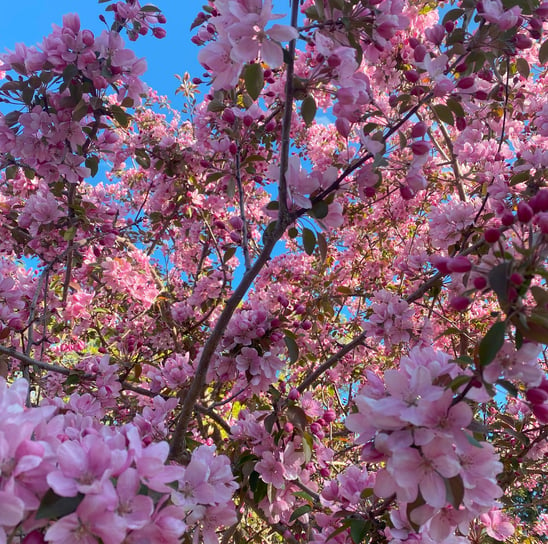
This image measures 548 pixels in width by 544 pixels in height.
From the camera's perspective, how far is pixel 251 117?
6.37ft

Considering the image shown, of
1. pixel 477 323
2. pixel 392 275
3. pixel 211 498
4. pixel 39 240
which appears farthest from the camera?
pixel 392 275

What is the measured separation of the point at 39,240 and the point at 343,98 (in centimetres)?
203

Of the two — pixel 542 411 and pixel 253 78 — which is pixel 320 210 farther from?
pixel 542 411

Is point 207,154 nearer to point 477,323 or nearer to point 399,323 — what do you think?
point 399,323

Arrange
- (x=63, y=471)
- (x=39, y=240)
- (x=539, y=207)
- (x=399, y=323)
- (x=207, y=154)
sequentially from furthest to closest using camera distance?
(x=207, y=154) < (x=39, y=240) < (x=399, y=323) < (x=539, y=207) < (x=63, y=471)

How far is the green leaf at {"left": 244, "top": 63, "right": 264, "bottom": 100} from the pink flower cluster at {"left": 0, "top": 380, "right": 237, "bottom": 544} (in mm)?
914

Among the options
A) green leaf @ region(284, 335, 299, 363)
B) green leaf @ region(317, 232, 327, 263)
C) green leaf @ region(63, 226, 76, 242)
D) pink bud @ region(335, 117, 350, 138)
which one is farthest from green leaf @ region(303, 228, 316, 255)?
A: green leaf @ region(63, 226, 76, 242)

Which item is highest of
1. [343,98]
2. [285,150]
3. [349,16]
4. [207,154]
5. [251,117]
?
[207,154]

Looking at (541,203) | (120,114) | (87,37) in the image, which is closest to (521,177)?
(541,203)

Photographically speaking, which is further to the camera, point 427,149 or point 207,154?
point 207,154

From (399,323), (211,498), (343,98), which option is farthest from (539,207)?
(399,323)

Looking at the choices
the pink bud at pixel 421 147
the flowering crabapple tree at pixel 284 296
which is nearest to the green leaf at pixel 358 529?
the flowering crabapple tree at pixel 284 296

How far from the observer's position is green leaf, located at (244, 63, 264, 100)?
1223mm

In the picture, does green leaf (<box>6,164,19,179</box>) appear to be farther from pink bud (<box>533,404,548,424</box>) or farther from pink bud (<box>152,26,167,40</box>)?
pink bud (<box>533,404,548,424</box>)
